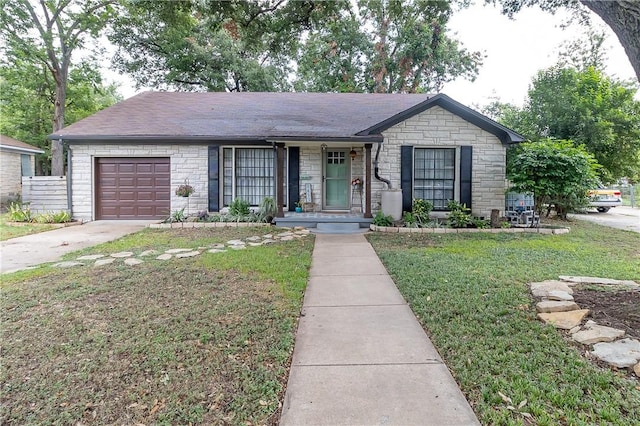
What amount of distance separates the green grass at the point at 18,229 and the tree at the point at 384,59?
15.1 metres

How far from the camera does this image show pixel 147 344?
2939mm

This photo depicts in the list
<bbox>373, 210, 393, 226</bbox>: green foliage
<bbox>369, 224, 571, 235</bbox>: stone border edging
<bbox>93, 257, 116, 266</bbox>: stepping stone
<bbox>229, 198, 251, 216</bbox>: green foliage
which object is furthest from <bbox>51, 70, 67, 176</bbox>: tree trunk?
<bbox>369, 224, 571, 235</bbox>: stone border edging

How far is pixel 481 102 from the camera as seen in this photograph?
85.4 ft

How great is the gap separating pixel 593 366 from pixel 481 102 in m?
27.0

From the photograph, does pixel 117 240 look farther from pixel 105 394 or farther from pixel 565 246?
pixel 565 246

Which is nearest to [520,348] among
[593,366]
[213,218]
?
[593,366]

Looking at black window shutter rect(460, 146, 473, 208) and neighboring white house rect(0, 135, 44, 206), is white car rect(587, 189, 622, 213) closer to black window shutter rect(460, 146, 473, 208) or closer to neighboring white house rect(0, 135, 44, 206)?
black window shutter rect(460, 146, 473, 208)

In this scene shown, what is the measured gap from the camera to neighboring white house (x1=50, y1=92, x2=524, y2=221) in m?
9.91

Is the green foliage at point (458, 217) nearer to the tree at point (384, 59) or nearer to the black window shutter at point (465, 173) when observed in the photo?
the black window shutter at point (465, 173)

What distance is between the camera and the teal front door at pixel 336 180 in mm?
11289

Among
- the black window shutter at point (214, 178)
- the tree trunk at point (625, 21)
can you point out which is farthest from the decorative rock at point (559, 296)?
the black window shutter at point (214, 178)

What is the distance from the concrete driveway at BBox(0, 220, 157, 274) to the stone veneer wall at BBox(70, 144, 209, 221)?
977mm

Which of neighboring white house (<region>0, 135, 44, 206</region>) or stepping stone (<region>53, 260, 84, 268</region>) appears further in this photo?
neighboring white house (<region>0, 135, 44, 206</region>)

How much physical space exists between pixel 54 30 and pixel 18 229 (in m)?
11.7
